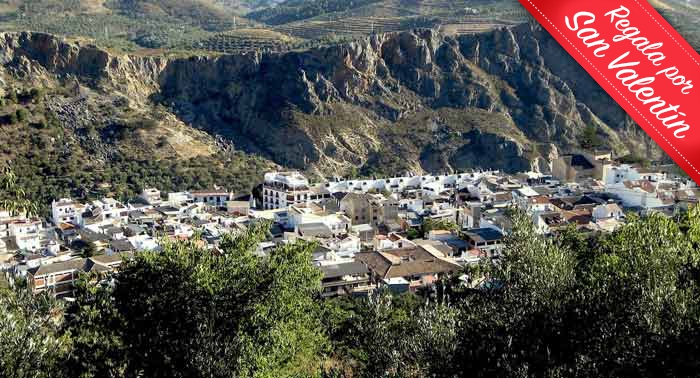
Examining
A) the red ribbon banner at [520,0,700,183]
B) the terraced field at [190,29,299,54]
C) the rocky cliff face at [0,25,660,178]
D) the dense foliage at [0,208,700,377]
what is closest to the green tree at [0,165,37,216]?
the rocky cliff face at [0,25,660,178]

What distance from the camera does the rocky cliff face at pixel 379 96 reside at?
6284 centimetres

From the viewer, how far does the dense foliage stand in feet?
25.9

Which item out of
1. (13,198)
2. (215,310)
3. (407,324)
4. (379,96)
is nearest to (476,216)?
(407,324)

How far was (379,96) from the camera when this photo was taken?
226 ft

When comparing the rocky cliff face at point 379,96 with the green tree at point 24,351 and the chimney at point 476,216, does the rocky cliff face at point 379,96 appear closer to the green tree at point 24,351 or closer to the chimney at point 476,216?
the chimney at point 476,216

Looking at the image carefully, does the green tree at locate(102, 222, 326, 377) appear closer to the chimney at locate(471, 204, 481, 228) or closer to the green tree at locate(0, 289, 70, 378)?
the green tree at locate(0, 289, 70, 378)

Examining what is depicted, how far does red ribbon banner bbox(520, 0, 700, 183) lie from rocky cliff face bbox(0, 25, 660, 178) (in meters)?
56.6

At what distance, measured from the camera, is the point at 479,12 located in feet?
290

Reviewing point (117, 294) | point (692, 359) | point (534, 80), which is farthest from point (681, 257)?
point (534, 80)

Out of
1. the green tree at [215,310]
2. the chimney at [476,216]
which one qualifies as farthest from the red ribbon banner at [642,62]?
the chimney at [476,216]

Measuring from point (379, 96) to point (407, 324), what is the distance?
190ft

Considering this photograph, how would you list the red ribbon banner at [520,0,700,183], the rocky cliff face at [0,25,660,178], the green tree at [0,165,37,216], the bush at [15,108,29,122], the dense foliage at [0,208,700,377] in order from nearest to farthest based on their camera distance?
1. the red ribbon banner at [520,0,700,183]
2. the dense foliage at [0,208,700,377]
3. the green tree at [0,165,37,216]
4. the bush at [15,108,29,122]
5. the rocky cliff face at [0,25,660,178]

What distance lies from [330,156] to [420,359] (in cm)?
5337

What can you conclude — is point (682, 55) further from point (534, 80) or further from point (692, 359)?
point (534, 80)
